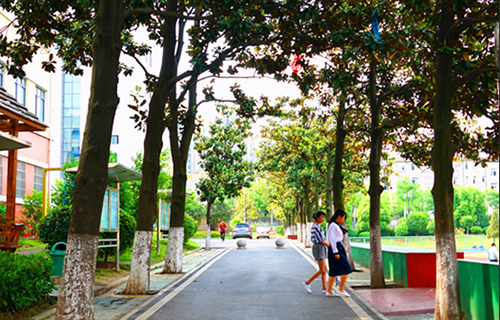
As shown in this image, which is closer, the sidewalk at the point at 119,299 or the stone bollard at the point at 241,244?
the sidewalk at the point at 119,299

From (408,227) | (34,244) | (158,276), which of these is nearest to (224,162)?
(34,244)

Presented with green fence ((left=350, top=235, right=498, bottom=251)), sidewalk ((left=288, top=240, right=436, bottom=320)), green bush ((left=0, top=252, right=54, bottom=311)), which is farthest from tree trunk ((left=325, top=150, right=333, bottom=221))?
green bush ((left=0, top=252, right=54, bottom=311))

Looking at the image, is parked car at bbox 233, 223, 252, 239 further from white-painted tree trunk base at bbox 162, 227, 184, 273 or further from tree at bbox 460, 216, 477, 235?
tree at bbox 460, 216, 477, 235

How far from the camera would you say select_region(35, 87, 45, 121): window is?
2903 centimetres

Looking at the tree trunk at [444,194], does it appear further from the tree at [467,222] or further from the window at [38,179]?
the tree at [467,222]

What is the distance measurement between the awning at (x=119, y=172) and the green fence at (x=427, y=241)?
19266mm

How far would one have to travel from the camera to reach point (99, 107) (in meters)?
7.75

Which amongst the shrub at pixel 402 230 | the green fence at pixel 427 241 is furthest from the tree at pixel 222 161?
the shrub at pixel 402 230

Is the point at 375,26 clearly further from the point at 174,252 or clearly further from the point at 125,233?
the point at 125,233

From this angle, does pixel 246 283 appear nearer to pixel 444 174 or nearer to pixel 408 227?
pixel 444 174

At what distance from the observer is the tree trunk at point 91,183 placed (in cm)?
718

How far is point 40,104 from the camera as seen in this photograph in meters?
29.6

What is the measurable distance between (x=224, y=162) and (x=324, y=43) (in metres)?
20.2

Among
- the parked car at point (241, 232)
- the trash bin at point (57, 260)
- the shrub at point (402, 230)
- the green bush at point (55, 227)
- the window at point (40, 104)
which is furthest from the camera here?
the shrub at point (402, 230)
